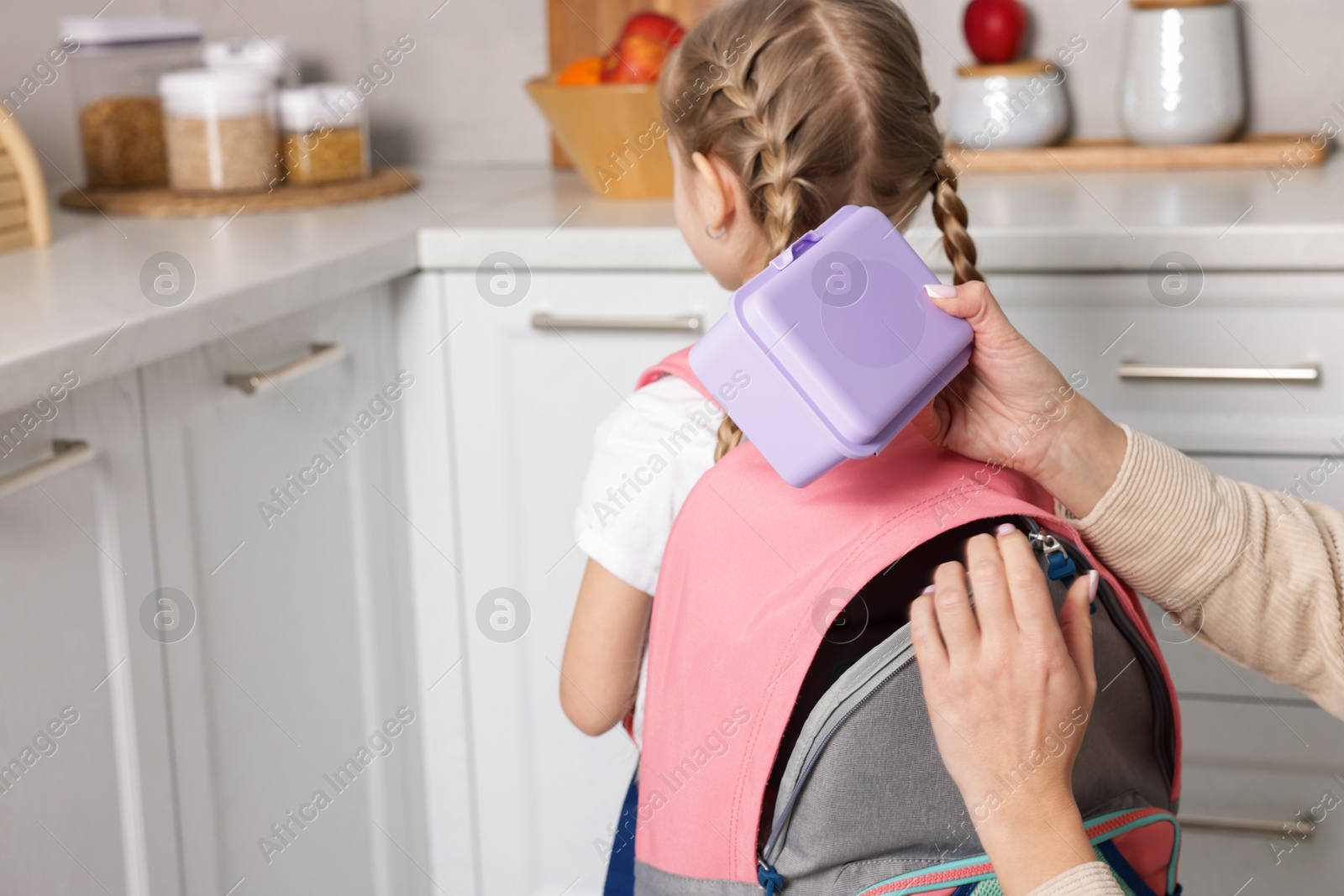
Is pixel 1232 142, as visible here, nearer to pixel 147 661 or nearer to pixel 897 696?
pixel 897 696

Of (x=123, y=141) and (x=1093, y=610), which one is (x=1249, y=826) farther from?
(x=123, y=141)

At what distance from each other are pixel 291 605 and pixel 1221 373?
876 mm

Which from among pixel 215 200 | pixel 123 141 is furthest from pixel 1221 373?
pixel 123 141

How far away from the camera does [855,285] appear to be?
22.6 inches

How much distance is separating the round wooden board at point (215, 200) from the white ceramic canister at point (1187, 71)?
92 cm

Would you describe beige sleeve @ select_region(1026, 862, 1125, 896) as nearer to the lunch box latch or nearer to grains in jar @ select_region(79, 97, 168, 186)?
the lunch box latch

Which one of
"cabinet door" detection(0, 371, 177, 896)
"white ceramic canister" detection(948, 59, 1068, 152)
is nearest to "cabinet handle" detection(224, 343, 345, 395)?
"cabinet door" detection(0, 371, 177, 896)

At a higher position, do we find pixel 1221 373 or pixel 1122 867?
pixel 1221 373

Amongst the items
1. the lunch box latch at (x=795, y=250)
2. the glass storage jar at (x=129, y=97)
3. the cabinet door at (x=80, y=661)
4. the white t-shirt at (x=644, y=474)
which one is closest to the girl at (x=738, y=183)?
the white t-shirt at (x=644, y=474)

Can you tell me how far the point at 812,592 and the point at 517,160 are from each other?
4.32 ft

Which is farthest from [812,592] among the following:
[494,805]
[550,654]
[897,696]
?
[494,805]

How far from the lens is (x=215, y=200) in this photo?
1408 mm

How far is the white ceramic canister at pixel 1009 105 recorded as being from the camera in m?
1.53

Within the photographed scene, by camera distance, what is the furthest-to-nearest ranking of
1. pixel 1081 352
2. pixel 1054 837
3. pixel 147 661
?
pixel 1081 352
pixel 147 661
pixel 1054 837
